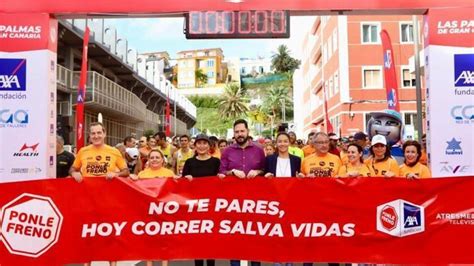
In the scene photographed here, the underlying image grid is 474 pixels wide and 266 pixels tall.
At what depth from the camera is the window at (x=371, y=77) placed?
39969 millimetres

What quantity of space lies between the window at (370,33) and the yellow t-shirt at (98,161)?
35.5m

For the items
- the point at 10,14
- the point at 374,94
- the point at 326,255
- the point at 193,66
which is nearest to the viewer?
the point at 326,255

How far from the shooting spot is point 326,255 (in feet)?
21.1

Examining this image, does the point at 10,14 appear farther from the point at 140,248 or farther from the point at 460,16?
the point at 460,16

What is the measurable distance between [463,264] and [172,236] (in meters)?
3.58

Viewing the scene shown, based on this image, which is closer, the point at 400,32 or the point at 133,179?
the point at 133,179

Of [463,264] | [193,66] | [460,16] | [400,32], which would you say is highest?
[193,66]

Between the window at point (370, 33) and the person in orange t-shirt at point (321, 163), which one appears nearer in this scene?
the person in orange t-shirt at point (321, 163)

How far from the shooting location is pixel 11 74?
8383mm

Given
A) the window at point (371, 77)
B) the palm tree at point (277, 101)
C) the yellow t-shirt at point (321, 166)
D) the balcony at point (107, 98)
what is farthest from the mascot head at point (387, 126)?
the palm tree at point (277, 101)

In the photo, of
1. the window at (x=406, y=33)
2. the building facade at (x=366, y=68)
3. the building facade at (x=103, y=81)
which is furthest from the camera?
the window at (x=406, y=33)

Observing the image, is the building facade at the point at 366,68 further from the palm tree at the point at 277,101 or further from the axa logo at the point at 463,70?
the palm tree at the point at 277,101

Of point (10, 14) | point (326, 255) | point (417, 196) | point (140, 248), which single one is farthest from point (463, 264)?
point (10, 14)

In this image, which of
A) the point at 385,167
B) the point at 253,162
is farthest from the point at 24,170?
the point at 385,167
